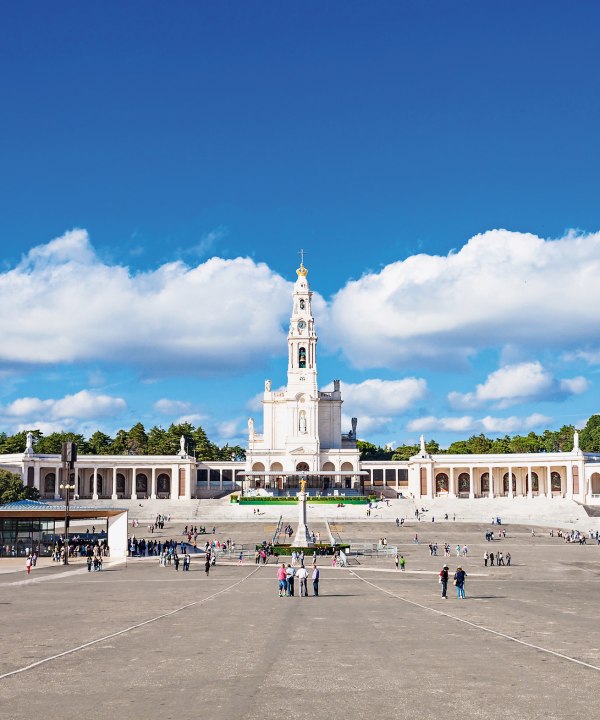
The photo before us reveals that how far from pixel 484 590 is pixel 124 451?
411 ft

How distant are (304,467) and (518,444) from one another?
5600 centimetres

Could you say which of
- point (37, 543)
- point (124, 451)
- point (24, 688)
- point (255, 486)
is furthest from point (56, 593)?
point (124, 451)

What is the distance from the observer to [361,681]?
638 inches

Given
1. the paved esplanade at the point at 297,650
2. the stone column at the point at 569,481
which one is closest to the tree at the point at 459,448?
the stone column at the point at 569,481

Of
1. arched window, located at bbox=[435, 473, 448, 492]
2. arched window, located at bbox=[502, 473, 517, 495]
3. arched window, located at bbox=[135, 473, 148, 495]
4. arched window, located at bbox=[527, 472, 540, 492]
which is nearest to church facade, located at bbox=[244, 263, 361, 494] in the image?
arched window, located at bbox=[435, 473, 448, 492]

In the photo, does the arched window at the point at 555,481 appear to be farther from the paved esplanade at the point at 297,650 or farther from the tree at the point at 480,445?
the paved esplanade at the point at 297,650

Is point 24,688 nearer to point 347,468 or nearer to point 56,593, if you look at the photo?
point 56,593

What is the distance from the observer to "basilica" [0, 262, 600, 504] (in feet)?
406

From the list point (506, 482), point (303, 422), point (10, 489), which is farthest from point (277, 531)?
point (506, 482)

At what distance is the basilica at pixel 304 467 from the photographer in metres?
124

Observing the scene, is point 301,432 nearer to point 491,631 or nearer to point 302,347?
point 302,347

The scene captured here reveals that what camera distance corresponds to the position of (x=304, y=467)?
13125 cm

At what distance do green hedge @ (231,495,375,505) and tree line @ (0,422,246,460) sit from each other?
107 ft

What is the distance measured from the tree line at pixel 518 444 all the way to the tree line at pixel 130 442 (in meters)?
33.8
